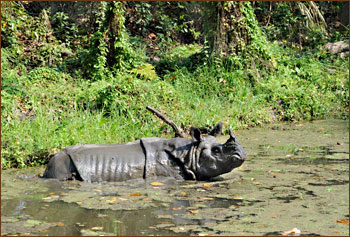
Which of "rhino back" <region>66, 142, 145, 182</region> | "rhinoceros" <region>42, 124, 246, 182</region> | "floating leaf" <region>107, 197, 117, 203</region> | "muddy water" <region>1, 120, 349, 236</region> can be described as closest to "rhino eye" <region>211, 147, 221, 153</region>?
"rhinoceros" <region>42, 124, 246, 182</region>

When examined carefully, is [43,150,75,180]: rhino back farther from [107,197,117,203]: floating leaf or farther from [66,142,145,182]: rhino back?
[107,197,117,203]: floating leaf

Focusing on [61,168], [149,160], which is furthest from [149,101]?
[61,168]

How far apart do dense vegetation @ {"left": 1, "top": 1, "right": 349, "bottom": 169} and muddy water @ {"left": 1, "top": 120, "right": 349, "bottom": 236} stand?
1.93m

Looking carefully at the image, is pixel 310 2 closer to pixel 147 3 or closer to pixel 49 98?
pixel 147 3

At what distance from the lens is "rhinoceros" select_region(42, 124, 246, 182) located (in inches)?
294

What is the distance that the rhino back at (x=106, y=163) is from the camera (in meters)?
7.46

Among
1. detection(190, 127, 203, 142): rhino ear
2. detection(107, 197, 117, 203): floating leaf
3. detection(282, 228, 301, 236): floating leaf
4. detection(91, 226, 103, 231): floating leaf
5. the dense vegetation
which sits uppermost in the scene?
the dense vegetation

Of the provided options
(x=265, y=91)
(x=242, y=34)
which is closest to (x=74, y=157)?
(x=265, y=91)

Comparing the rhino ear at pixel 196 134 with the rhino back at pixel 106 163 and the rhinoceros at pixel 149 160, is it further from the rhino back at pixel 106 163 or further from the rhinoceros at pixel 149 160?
the rhino back at pixel 106 163

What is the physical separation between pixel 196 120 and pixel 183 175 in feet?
12.2

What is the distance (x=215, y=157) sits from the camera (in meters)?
7.60

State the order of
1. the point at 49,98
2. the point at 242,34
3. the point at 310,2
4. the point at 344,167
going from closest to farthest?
the point at 344,167 < the point at 49,98 < the point at 242,34 < the point at 310,2

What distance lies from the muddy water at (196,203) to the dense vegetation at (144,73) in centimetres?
193

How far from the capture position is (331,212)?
20.1 ft
